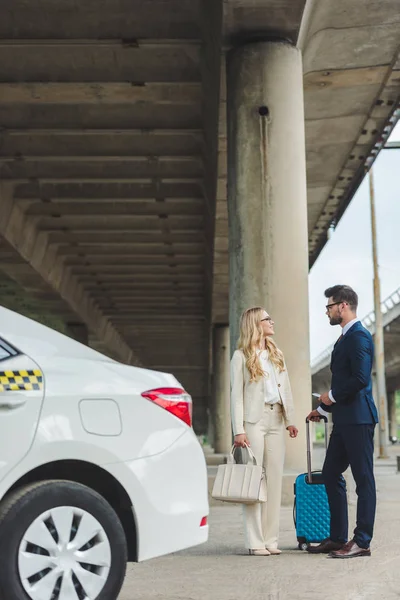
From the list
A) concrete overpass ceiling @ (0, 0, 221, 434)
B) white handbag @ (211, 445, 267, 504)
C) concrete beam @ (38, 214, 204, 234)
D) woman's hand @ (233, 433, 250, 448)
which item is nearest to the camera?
white handbag @ (211, 445, 267, 504)

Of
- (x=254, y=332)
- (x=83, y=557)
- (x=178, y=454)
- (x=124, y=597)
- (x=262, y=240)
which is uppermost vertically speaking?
(x=262, y=240)

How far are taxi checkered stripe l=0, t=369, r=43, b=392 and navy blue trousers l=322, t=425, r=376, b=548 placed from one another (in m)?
3.03

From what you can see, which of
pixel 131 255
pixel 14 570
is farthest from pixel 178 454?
pixel 131 255

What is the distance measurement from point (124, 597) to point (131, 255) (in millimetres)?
24287

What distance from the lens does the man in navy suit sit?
658cm

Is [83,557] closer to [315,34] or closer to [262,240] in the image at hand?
[262,240]

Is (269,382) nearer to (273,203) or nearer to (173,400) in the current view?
(173,400)

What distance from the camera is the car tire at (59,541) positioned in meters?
4.02

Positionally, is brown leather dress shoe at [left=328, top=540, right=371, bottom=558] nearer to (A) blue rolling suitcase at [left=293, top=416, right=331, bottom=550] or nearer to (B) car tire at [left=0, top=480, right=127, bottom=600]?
(A) blue rolling suitcase at [left=293, top=416, right=331, bottom=550]

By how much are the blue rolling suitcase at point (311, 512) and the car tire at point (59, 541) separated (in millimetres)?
3008

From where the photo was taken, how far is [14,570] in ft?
13.2

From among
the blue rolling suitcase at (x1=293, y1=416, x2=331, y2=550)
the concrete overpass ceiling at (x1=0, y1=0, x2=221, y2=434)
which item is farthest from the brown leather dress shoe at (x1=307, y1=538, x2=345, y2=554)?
the concrete overpass ceiling at (x1=0, y1=0, x2=221, y2=434)

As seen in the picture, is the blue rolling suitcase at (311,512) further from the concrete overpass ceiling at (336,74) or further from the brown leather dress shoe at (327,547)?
the concrete overpass ceiling at (336,74)

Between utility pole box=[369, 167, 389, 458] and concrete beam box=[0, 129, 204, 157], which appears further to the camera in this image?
utility pole box=[369, 167, 389, 458]
